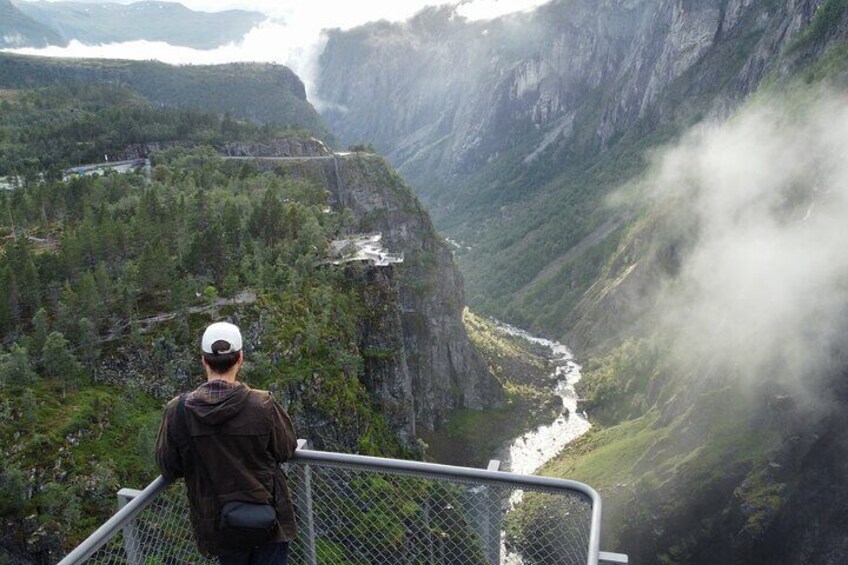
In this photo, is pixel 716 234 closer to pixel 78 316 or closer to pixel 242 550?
pixel 78 316

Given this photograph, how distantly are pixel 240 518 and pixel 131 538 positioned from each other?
77.9 inches

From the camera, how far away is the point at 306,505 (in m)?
10.7

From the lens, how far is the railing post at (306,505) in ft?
34.4

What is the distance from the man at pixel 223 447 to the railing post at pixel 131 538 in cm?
80

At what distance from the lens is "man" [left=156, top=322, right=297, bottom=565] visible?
28.5 feet

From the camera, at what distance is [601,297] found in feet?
637

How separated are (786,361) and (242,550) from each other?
105 meters

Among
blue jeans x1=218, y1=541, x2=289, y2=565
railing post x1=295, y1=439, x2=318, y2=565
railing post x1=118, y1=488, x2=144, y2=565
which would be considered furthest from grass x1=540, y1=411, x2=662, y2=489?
railing post x1=118, y1=488, x2=144, y2=565

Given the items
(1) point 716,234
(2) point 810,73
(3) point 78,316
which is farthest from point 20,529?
(2) point 810,73

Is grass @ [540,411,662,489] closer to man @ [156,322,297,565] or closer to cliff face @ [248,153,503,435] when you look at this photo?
cliff face @ [248,153,503,435]

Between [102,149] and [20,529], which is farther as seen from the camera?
[102,149]

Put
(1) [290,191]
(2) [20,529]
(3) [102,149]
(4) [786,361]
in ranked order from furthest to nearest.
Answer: (3) [102,149]
(4) [786,361]
(1) [290,191]
(2) [20,529]

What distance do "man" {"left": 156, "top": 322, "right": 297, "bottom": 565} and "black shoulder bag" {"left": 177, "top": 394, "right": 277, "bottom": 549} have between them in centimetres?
1

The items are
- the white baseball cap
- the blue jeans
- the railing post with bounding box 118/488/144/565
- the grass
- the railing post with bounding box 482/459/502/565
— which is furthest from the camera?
the grass
